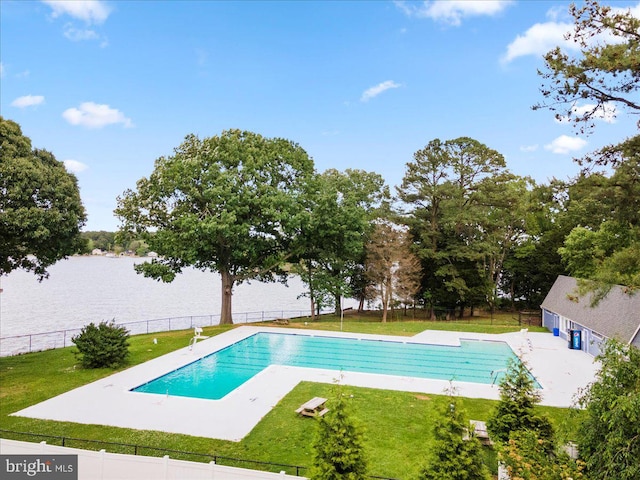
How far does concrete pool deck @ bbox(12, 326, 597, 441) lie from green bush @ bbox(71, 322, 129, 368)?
0.88 meters

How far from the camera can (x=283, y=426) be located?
10.1 meters

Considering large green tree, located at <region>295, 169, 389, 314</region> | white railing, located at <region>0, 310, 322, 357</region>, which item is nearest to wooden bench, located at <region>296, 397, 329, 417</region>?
white railing, located at <region>0, 310, 322, 357</region>

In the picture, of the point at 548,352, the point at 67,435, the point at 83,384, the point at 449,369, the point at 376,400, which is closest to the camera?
the point at 67,435

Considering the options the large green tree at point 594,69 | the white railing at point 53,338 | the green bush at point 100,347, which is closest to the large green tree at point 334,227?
the white railing at point 53,338

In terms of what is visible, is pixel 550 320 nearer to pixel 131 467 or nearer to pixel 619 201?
pixel 619 201

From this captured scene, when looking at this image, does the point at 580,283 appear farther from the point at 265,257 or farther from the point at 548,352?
the point at 265,257

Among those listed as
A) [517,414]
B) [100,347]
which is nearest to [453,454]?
[517,414]

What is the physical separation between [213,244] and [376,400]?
14.9m

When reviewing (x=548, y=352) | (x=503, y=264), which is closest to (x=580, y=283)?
(x=548, y=352)

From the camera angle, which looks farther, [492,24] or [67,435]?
[492,24]

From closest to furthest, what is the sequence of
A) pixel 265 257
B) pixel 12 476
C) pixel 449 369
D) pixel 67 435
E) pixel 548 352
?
pixel 12 476 → pixel 67 435 → pixel 449 369 → pixel 548 352 → pixel 265 257

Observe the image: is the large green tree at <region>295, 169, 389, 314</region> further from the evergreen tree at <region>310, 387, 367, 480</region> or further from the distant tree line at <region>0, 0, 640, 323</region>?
the evergreen tree at <region>310, 387, 367, 480</region>

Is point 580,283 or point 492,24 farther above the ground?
point 492,24

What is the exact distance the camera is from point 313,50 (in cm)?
2372
